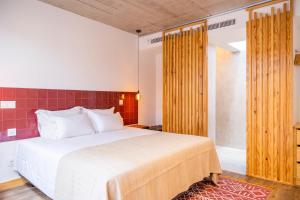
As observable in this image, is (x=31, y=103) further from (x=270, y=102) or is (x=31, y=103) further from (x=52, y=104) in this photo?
(x=270, y=102)

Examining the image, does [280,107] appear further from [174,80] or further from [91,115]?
[91,115]

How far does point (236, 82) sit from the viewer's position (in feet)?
16.1

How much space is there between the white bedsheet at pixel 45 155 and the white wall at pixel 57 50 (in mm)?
970

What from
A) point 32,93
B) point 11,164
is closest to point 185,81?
point 32,93

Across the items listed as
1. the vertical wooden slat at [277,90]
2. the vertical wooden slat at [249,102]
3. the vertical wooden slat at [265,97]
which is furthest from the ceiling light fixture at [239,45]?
the vertical wooden slat at [277,90]

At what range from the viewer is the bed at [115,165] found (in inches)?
66.0

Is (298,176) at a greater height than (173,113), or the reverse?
(173,113)

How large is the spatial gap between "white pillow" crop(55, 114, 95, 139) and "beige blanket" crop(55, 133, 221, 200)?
76cm

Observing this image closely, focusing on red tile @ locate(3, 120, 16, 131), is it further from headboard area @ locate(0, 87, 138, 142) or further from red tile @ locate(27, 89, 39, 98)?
red tile @ locate(27, 89, 39, 98)

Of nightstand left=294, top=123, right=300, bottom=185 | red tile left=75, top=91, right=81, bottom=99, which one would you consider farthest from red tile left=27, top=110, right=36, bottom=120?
nightstand left=294, top=123, right=300, bottom=185

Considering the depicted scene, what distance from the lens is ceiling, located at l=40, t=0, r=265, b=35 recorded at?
3.22 meters

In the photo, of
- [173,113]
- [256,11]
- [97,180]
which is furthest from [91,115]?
[256,11]

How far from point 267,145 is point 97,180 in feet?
8.72

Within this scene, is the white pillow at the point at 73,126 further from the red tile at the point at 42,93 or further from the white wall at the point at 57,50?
the white wall at the point at 57,50
